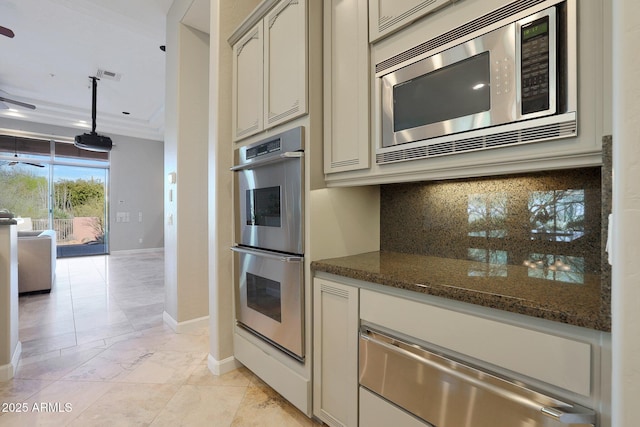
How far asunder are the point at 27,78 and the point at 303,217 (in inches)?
235

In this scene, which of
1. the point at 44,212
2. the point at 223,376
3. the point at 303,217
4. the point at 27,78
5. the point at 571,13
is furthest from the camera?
the point at 44,212

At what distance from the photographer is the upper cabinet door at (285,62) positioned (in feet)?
5.19

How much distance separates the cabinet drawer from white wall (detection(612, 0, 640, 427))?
197 millimetres

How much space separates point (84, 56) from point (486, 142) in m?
5.21

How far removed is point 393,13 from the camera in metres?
1.29

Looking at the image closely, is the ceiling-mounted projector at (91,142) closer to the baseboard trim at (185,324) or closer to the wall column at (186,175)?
the wall column at (186,175)

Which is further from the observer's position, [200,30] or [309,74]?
[200,30]

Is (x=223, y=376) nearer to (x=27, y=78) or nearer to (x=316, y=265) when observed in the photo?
(x=316, y=265)

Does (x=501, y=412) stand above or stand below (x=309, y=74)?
below

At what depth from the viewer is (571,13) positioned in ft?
2.81

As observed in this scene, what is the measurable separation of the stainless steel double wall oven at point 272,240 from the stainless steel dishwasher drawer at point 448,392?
19.0 inches

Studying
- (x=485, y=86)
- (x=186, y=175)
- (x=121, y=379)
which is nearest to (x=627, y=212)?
(x=485, y=86)

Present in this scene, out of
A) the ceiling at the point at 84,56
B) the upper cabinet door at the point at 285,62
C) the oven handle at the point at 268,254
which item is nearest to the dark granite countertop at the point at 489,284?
the oven handle at the point at 268,254

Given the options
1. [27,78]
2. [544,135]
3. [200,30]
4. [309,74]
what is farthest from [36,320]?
[544,135]
